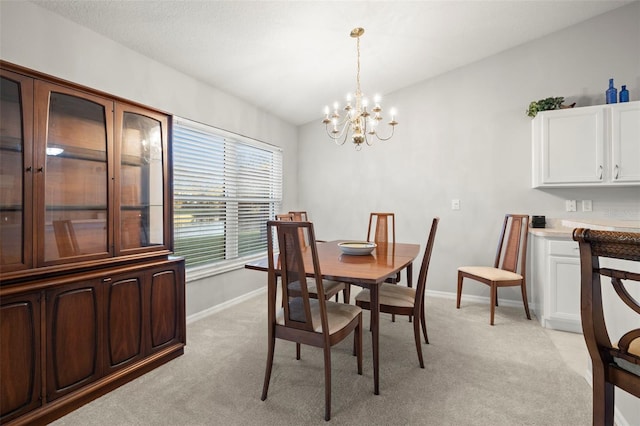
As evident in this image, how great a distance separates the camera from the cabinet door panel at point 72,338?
5.59 ft

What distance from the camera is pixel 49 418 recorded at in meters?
1.67

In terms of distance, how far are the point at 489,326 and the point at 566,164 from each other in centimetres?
184

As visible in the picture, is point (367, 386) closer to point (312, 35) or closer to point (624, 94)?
point (312, 35)

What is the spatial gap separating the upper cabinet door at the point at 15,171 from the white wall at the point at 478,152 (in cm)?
350

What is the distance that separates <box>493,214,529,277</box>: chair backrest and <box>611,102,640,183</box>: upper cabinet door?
885 mm

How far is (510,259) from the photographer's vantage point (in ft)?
11.2

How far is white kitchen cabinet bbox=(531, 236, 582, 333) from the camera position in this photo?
284 centimetres

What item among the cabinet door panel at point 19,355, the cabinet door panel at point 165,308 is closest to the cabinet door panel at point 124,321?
the cabinet door panel at point 165,308

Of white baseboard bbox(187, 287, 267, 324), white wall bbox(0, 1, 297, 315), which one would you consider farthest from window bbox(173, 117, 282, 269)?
white baseboard bbox(187, 287, 267, 324)

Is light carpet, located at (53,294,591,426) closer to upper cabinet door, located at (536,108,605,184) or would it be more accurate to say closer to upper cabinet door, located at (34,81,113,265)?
upper cabinet door, located at (34,81,113,265)

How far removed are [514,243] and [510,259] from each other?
184mm

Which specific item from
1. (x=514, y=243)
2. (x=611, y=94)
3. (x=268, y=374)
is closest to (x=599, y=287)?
(x=268, y=374)

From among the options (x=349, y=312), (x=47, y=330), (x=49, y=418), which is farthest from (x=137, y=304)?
(x=349, y=312)

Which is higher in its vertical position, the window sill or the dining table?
the dining table
